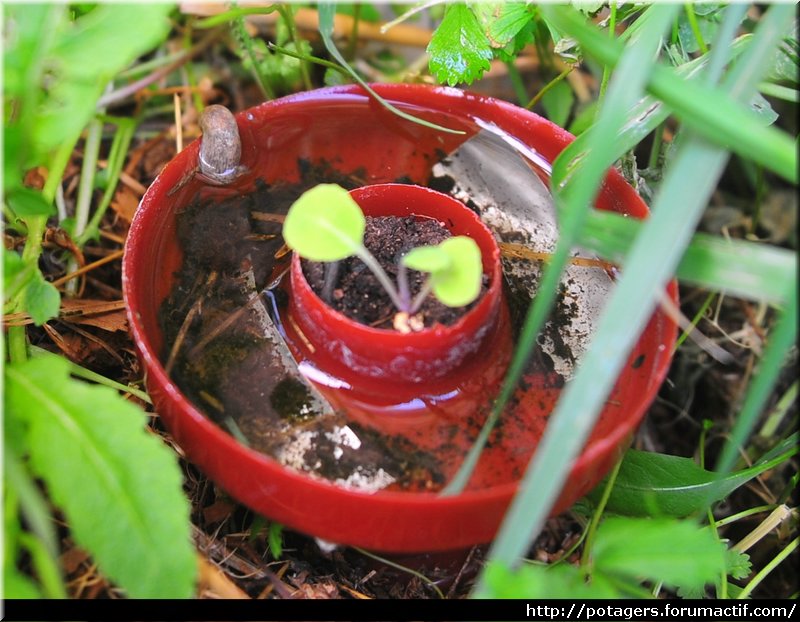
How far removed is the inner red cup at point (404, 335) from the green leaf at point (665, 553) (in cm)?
27

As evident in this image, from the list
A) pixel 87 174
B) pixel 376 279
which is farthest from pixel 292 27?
pixel 376 279

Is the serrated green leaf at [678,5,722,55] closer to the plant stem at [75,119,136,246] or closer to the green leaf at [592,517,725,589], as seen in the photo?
the green leaf at [592,517,725,589]

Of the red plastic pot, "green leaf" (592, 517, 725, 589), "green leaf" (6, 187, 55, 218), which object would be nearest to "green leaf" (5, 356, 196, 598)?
the red plastic pot

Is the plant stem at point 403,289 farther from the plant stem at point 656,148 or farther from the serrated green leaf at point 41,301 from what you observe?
the plant stem at point 656,148

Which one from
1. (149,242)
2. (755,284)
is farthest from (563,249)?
(149,242)

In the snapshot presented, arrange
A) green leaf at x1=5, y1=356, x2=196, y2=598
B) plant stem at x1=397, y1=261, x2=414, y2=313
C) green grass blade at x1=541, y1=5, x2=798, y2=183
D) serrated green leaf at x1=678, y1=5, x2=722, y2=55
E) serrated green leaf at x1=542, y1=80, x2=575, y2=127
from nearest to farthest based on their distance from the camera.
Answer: green grass blade at x1=541, y1=5, x2=798, y2=183 < green leaf at x1=5, y1=356, x2=196, y2=598 < plant stem at x1=397, y1=261, x2=414, y2=313 < serrated green leaf at x1=678, y1=5, x2=722, y2=55 < serrated green leaf at x1=542, y1=80, x2=575, y2=127

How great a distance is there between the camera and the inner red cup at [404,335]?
Answer: 86 cm

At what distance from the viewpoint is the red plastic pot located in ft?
2.58

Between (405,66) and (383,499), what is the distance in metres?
1.08

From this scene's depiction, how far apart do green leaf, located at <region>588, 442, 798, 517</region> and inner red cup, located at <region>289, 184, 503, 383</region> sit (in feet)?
1.02

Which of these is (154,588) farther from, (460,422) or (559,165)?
(559,165)

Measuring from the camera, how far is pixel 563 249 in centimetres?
71

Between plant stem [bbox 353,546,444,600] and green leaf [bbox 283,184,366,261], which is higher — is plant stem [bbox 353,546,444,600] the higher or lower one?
the lower one

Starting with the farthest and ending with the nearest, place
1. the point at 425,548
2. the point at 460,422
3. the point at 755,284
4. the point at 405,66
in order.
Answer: the point at 405,66
the point at 460,422
the point at 425,548
the point at 755,284
